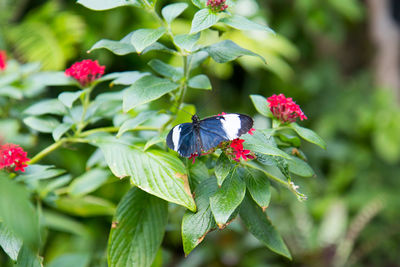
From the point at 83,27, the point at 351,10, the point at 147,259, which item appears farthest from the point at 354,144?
the point at 147,259

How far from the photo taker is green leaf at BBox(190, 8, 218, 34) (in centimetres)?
59

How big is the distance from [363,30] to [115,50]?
2638 millimetres

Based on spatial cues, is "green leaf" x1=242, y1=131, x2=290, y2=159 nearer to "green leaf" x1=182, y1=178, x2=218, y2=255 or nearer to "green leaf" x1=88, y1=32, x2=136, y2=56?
"green leaf" x1=182, y1=178, x2=218, y2=255

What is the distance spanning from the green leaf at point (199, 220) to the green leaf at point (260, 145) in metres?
0.09

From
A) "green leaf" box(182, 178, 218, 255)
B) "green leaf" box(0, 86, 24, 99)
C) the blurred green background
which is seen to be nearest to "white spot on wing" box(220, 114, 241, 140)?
"green leaf" box(182, 178, 218, 255)

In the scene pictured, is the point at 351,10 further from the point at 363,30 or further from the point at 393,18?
the point at 393,18

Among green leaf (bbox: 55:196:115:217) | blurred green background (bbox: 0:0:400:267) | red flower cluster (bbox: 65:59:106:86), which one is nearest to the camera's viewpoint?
red flower cluster (bbox: 65:59:106:86)

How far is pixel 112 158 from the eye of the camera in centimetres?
68

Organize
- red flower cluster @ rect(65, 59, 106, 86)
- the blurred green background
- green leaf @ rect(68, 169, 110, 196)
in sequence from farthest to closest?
the blurred green background, green leaf @ rect(68, 169, 110, 196), red flower cluster @ rect(65, 59, 106, 86)

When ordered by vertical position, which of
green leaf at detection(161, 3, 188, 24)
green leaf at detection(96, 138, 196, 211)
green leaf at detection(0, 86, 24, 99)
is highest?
green leaf at detection(161, 3, 188, 24)

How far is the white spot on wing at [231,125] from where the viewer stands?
558mm

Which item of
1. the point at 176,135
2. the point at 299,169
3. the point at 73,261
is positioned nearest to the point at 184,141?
the point at 176,135

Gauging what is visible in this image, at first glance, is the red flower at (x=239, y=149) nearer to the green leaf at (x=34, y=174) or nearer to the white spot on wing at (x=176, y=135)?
the white spot on wing at (x=176, y=135)

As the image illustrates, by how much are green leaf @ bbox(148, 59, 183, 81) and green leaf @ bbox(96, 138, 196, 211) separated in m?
0.16
